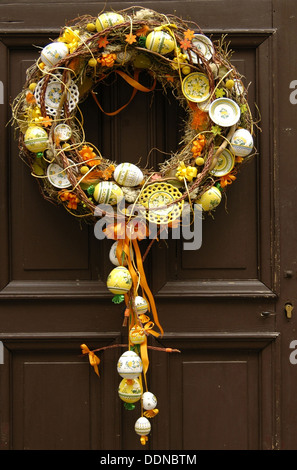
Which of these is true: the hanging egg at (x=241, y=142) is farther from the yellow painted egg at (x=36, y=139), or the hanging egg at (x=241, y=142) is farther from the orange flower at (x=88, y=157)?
the yellow painted egg at (x=36, y=139)

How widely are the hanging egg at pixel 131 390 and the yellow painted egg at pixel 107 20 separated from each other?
1262 mm

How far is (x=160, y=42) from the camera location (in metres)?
2.22

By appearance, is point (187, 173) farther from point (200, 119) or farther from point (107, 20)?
point (107, 20)

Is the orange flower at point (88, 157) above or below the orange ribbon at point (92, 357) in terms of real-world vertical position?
above

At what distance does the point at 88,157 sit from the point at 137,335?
661 mm

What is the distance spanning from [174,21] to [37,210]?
89 cm

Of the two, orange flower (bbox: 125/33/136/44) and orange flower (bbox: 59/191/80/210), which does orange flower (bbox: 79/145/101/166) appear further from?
orange flower (bbox: 125/33/136/44)

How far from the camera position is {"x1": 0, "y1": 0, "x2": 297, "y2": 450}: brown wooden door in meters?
2.48

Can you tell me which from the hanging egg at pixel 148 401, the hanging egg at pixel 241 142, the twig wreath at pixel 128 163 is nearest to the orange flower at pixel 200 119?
the twig wreath at pixel 128 163

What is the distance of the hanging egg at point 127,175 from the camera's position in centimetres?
222

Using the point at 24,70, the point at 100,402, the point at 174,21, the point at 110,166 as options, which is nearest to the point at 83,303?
the point at 100,402

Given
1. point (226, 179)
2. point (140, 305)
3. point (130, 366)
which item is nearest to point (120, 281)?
point (140, 305)

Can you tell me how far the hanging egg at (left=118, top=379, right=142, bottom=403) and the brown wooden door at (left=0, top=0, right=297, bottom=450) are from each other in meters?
0.25

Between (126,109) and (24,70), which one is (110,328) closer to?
(126,109)
